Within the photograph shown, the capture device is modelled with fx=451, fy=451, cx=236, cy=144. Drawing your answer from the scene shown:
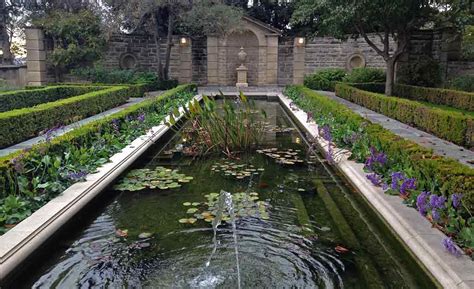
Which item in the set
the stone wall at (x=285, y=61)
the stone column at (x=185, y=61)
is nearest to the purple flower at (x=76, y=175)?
the stone column at (x=185, y=61)

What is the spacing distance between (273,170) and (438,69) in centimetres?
1183

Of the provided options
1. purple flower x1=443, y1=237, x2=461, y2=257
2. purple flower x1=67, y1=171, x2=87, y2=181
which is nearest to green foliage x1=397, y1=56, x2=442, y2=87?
purple flower x1=67, y1=171, x2=87, y2=181

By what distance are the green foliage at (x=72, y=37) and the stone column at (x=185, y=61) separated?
394 centimetres

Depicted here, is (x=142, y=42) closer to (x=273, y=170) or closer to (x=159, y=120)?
(x=159, y=120)

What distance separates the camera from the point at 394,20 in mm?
12914

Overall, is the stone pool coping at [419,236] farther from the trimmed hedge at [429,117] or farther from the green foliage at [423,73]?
the green foliage at [423,73]

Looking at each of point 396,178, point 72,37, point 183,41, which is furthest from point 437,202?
point 183,41

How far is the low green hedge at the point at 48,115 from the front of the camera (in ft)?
22.4

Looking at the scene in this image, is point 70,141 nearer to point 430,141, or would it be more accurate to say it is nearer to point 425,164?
point 425,164

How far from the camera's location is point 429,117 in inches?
316

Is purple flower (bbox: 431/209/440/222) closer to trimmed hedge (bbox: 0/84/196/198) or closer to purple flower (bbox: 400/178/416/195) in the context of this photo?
purple flower (bbox: 400/178/416/195)

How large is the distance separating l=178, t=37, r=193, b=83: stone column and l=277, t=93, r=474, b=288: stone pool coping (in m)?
17.4

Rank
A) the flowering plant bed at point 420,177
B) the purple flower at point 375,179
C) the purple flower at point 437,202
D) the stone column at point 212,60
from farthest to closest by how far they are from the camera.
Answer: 1. the stone column at point 212,60
2. the purple flower at point 375,179
3. the purple flower at point 437,202
4. the flowering plant bed at point 420,177

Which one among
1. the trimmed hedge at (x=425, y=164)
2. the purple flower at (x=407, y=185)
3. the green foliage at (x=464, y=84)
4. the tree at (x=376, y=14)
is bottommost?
the purple flower at (x=407, y=185)
